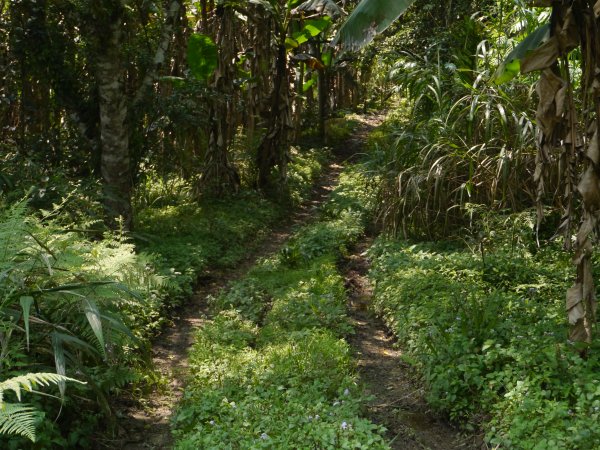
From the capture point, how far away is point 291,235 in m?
11.8

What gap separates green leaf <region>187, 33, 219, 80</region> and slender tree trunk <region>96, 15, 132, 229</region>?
2.39m

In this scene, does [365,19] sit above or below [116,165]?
above

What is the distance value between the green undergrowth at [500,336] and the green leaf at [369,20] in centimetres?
251

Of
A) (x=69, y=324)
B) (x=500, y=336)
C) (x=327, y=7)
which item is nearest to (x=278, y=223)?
(x=327, y=7)

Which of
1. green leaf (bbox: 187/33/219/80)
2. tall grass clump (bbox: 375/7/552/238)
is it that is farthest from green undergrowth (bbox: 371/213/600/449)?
green leaf (bbox: 187/33/219/80)

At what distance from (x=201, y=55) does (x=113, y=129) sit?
10.0ft

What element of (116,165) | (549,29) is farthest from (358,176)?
(549,29)

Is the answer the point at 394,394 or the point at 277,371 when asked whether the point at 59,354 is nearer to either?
the point at 277,371

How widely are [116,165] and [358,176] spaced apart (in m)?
6.53

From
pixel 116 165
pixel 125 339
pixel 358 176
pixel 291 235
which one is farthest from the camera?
pixel 358 176

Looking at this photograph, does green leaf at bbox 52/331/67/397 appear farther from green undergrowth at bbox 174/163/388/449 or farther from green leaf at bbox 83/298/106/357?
green undergrowth at bbox 174/163/388/449

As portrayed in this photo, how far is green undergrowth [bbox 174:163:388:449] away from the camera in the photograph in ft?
14.9

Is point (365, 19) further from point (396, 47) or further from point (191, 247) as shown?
point (396, 47)

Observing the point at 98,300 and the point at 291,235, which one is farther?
the point at 291,235
